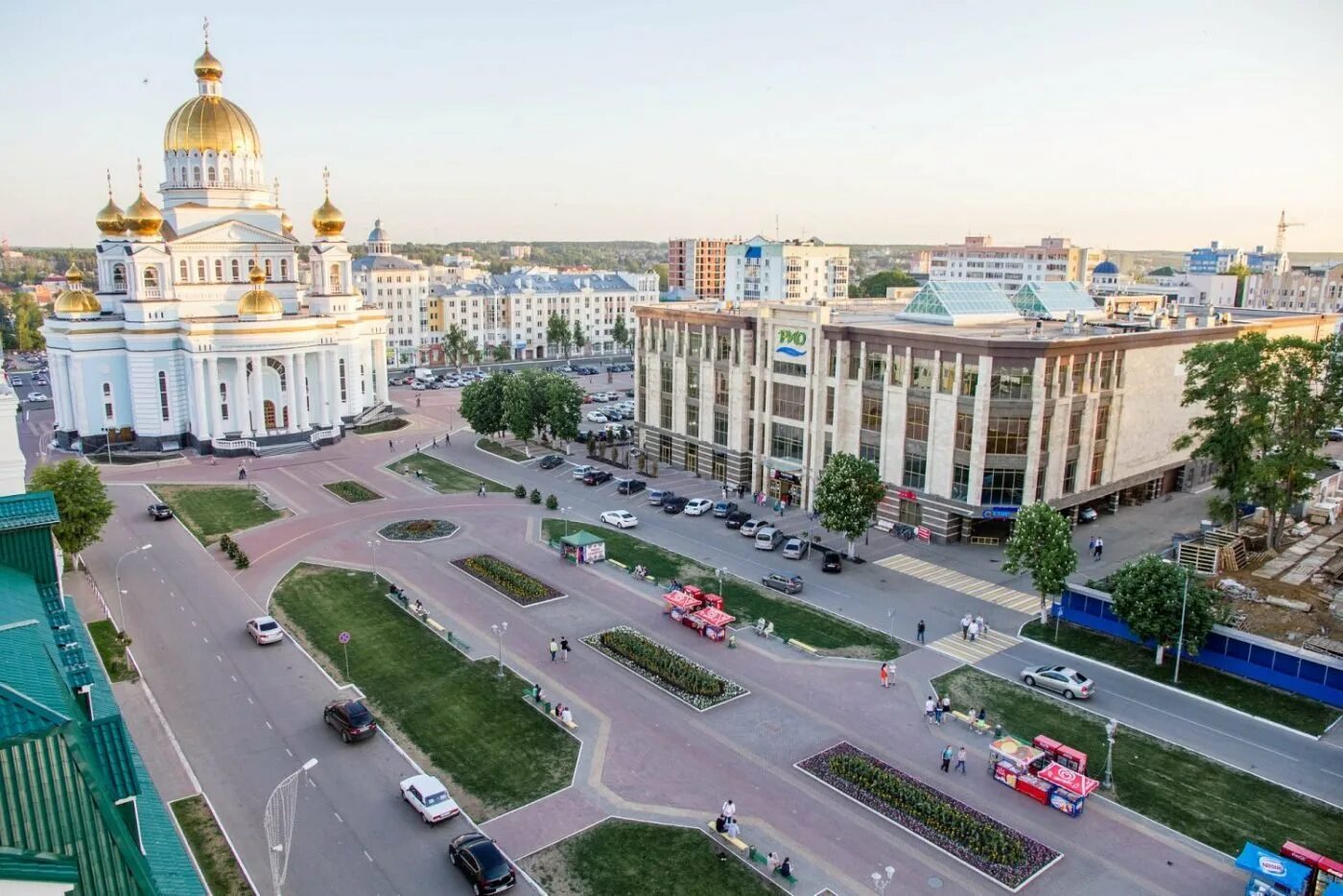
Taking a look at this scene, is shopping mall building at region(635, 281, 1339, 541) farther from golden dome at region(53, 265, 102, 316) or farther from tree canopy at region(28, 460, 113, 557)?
golden dome at region(53, 265, 102, 316)

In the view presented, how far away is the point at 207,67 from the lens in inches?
3588

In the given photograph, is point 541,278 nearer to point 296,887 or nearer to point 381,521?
point 381,521

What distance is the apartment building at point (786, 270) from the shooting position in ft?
537

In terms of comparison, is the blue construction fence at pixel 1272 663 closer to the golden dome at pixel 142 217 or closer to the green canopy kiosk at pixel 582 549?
the green canopy kiosk at pixel 582 549

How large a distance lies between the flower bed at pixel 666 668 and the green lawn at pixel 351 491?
32675 mm

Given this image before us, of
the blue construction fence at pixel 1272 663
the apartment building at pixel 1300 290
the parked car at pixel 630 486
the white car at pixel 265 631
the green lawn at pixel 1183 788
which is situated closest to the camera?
the green lawn at pixel 1183 788

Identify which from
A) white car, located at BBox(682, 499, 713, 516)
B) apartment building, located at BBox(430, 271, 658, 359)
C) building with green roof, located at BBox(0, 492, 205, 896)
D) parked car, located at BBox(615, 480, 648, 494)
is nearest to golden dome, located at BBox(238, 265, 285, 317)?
parked car, located at BBox(615, 480, 648, 494)

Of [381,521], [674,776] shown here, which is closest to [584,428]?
[381,521]

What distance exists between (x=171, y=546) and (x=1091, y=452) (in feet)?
206

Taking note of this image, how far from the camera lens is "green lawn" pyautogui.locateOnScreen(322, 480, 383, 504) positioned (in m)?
71.2

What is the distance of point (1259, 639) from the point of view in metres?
41.4

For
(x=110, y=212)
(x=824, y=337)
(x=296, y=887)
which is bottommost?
(x=296, y=887)

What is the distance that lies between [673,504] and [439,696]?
104 ft

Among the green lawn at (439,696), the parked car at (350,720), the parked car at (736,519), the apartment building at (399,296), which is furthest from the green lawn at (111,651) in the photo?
the apartment building at (399,296)
